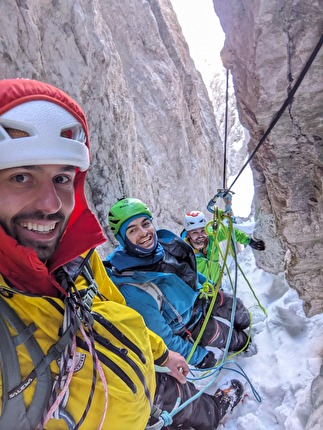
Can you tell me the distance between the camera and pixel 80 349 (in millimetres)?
1268

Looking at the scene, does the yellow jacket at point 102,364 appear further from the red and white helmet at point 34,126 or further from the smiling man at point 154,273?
the smiling man at point 154,273

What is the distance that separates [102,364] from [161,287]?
1393mm

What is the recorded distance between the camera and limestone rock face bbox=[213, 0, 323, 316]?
1.74 metres

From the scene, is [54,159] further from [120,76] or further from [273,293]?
[120,76]

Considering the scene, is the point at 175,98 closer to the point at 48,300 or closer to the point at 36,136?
the point at 36,136

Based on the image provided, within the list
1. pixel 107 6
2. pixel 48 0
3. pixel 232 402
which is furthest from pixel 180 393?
pixel 107 6

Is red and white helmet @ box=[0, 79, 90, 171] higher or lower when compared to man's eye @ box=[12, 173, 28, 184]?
higher

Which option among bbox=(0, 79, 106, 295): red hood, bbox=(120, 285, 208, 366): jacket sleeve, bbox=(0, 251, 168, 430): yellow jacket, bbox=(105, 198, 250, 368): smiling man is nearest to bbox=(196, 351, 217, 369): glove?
bbox=(105, 198, 250, 368): smiling man

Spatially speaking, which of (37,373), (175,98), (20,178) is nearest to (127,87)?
(175,98)

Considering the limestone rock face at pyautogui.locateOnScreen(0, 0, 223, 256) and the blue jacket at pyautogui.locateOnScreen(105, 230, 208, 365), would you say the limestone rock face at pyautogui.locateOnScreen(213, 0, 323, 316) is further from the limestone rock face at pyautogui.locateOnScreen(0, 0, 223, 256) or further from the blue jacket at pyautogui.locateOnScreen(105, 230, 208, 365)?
the limestone rock face at pyautogui.locateOnScreen(0, 0, 223, 256)

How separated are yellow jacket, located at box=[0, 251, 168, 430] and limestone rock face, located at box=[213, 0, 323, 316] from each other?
146cm

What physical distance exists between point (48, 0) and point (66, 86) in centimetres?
117

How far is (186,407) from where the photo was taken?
228cm

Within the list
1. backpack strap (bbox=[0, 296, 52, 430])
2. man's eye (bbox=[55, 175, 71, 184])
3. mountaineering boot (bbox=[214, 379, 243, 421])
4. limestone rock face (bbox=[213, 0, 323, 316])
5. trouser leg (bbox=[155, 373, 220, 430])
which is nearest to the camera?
backpack strap (bbox=[0, 296, 52, 430])
